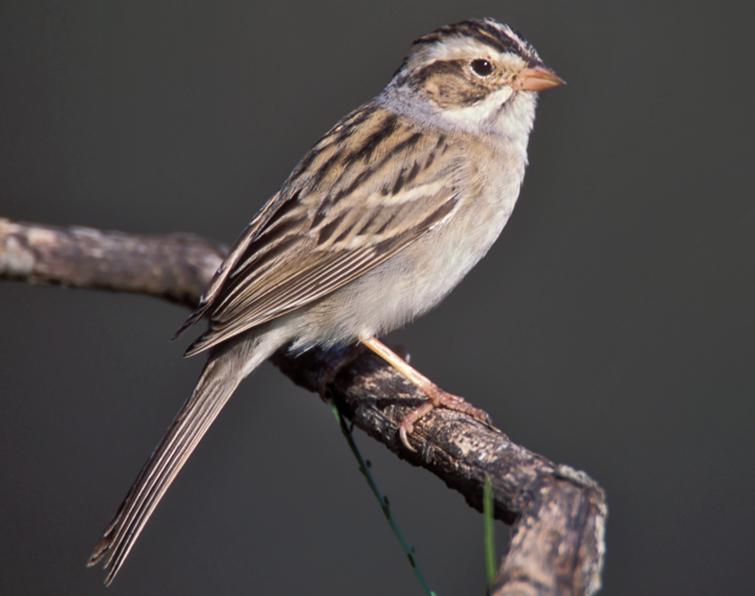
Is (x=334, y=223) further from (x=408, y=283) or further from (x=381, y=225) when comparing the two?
(x=408, y=283)

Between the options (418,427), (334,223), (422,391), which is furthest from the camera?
(334,223)

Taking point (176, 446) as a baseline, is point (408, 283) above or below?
above

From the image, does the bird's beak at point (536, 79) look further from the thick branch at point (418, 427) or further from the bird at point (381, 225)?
the thick branch at point (418, 427)

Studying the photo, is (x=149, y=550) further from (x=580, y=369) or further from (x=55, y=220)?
(x=580, y=369)

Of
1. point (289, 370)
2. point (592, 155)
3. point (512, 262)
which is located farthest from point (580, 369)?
point (289, 370)

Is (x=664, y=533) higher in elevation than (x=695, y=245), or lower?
lower

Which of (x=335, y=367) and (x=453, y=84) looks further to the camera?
(x=453, y=84)

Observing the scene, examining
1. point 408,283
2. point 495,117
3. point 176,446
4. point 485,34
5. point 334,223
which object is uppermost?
point 485,34

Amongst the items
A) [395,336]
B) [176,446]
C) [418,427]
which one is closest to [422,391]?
[418,427]
